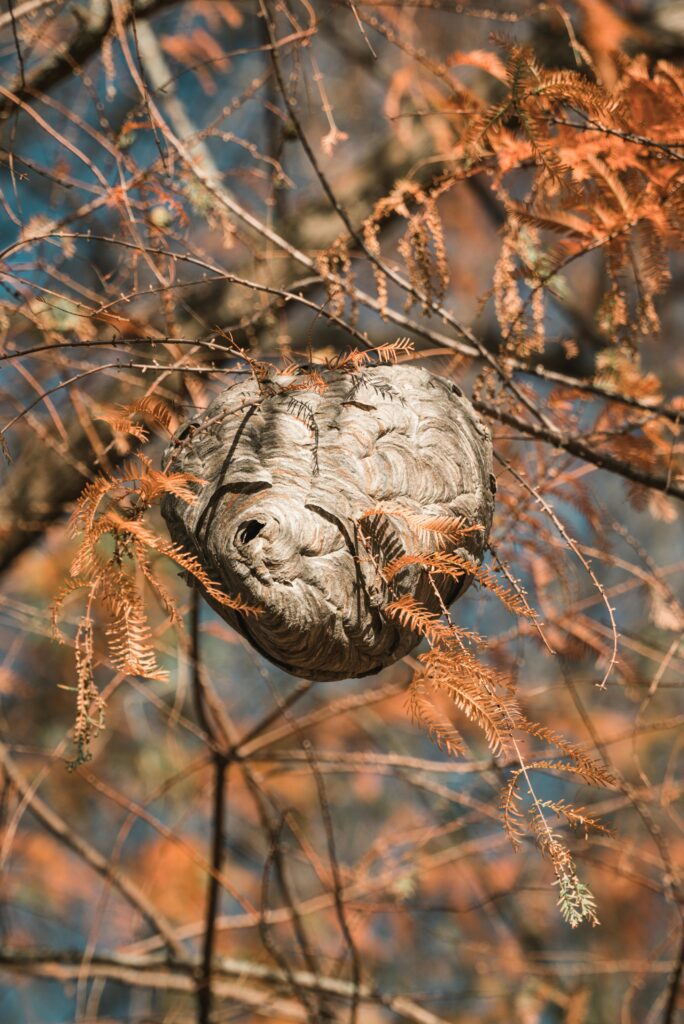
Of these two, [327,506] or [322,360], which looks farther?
[322,360]

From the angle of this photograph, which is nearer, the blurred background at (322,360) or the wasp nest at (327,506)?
the wasp nest at (327,506)

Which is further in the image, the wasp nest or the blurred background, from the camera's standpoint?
the blurred background

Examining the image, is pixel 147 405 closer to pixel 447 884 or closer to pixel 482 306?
pixel 482 306

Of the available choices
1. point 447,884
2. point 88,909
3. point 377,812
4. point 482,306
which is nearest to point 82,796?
point 88,909

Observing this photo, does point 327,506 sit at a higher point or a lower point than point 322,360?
lower
